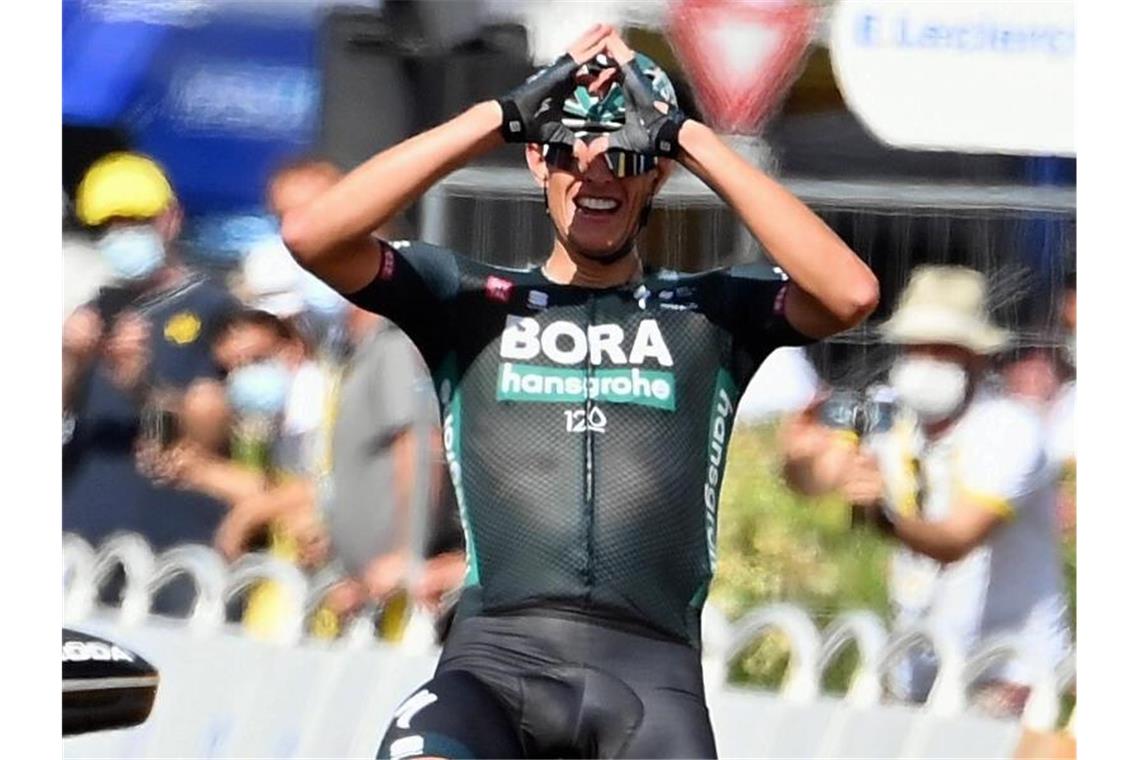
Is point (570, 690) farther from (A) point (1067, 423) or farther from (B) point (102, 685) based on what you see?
(A) point (1067, 423)

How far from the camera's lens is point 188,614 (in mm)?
3654

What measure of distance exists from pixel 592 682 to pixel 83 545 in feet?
3.52

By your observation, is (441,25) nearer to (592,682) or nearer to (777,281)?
(777,281)

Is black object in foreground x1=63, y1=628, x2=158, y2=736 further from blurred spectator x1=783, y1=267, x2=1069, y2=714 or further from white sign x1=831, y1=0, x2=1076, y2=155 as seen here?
white sign x1=831, y1=0, x2=1076, y2=155

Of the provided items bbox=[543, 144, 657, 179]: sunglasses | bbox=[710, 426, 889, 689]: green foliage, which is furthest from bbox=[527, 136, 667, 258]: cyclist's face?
bbox=[710, 426, 889, 689]: green foliage

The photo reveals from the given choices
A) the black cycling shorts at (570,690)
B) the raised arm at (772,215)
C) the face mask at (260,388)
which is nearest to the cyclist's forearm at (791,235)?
Result: the raised arm at (772,215)

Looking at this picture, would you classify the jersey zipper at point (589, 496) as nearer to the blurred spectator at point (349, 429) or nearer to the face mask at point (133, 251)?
the blurred spectator at point (349, 429)

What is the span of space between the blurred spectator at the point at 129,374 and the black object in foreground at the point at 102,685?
0.71 feet

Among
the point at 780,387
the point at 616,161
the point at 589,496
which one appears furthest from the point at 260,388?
the point at 780,387

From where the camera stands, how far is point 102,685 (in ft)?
11.8

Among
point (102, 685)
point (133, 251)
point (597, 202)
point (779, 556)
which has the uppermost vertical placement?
point (597, 202)

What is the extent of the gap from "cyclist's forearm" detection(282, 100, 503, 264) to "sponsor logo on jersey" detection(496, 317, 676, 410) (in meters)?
0.35

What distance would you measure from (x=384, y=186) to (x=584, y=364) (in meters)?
0.51

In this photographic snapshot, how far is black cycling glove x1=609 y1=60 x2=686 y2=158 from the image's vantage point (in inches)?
133
